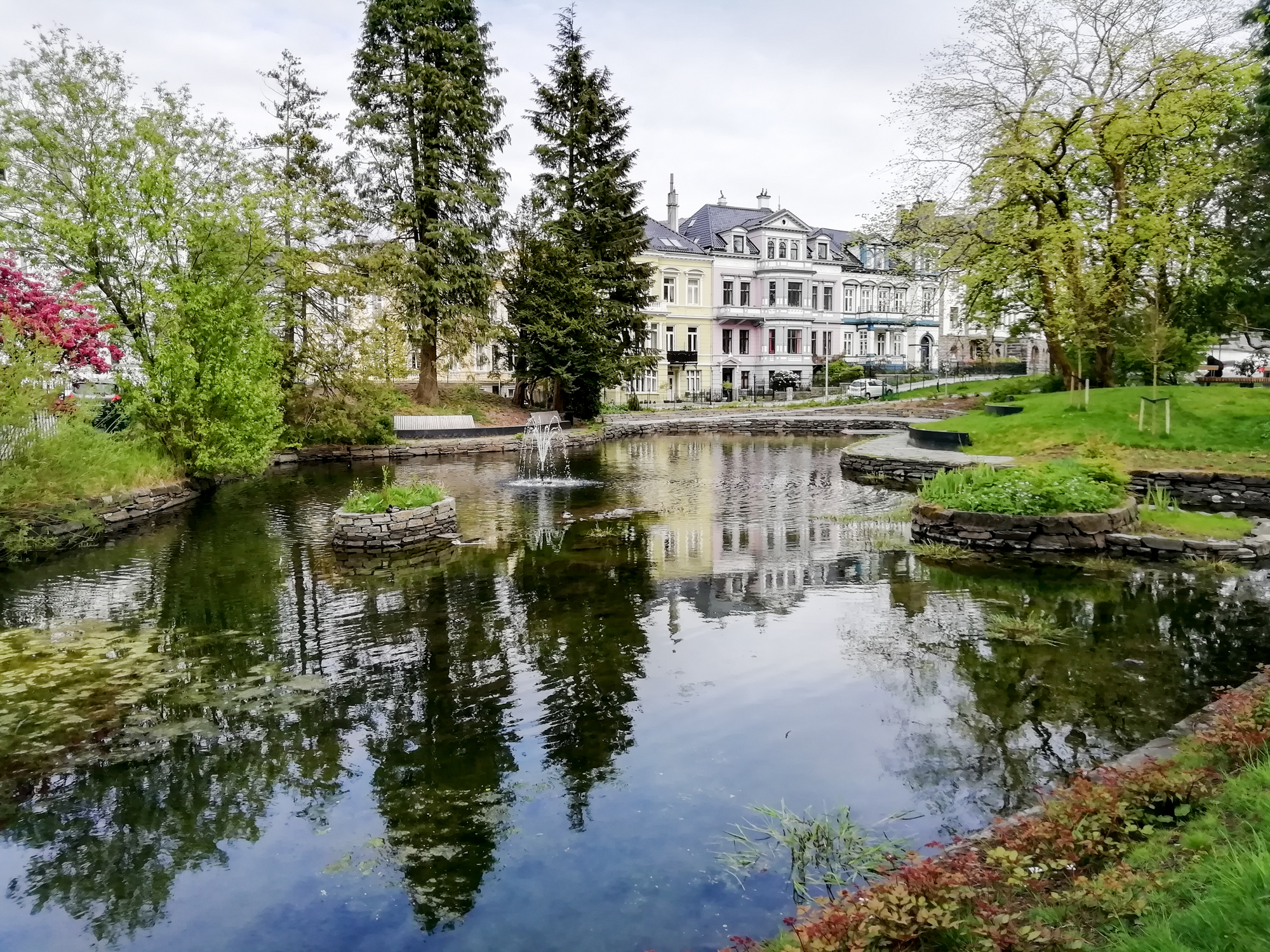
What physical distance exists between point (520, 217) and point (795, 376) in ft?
81.3

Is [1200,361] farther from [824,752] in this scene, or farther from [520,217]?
[824,752]

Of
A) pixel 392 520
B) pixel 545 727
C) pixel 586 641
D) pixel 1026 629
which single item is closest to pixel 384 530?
pixel 392 520

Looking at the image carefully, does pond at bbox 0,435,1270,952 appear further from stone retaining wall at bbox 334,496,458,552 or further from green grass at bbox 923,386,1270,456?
green grass at bbox 923,386,1270,456

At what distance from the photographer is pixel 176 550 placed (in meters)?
15.0

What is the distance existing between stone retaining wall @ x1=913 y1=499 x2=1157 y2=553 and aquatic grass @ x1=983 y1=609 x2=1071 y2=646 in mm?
3456

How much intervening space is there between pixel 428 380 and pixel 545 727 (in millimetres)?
30758

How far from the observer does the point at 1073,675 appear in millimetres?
8273

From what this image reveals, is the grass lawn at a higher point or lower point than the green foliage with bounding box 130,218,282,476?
lower

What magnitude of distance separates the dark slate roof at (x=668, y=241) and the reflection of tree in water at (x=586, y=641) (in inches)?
1535

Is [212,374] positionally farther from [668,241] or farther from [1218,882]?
[668,241]

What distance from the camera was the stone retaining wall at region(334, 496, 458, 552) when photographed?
47.8 feet

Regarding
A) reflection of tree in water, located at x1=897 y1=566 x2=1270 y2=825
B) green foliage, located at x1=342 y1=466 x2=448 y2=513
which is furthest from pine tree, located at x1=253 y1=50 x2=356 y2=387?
reflection of tree in water, located at x1=897 y1=566 x2=1270 y2=825

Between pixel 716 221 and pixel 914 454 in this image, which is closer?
pixel 914 454

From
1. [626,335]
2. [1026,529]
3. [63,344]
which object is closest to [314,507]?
[63,344]
